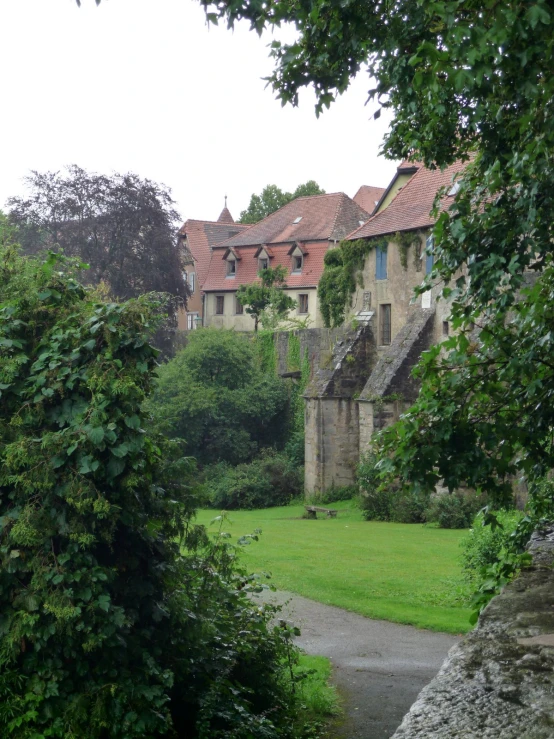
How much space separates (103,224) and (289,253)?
39.4 ft

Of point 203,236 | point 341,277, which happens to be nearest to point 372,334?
point 341,277

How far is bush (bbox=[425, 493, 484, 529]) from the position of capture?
2508 cm

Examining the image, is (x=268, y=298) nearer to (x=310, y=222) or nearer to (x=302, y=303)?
(x=302, y=303)

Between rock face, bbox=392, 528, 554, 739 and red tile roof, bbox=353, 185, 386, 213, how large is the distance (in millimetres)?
62658

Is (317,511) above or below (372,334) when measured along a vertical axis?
below

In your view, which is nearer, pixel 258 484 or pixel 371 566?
pixel 371 566

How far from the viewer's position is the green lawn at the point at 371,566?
13.6m

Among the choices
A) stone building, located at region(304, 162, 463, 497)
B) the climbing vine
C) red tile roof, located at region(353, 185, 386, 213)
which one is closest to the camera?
stone building, located at region(304, 162, 463, 497)

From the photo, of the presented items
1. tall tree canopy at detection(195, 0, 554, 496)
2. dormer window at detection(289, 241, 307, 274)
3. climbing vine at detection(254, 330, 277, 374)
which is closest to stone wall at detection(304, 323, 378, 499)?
climbing vine at detection(254, 330, 277, 374)

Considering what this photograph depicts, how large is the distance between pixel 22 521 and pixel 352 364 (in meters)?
26.5

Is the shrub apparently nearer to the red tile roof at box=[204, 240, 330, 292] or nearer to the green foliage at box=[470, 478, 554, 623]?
the green foliage at box=[470, 478, 554, 623]

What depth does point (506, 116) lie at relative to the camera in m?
7.01

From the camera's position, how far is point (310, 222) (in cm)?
5138

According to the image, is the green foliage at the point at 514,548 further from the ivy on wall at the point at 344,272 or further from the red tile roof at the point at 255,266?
the red tile roof at the point at 255,266
